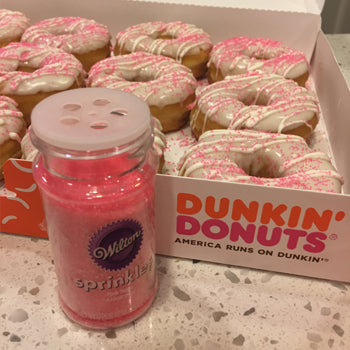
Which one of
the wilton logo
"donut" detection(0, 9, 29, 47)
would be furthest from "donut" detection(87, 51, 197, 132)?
the wilton logo

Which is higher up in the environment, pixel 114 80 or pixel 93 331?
pixel 114 80

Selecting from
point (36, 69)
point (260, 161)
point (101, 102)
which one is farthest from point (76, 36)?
point (101, 102)

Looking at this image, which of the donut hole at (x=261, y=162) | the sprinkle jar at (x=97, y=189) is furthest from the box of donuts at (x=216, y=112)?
the sprinkle jar at (x=97, y=189)

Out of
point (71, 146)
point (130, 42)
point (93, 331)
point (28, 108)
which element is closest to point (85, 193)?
point (71, 146)

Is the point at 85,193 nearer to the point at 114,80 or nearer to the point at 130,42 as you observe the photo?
the point at 114,80

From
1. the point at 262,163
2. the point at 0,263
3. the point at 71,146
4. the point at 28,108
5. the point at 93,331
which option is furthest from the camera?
the point at 28,108

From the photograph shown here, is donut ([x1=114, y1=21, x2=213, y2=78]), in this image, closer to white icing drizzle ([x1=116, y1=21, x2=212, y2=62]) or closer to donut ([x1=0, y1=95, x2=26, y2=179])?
white icing drizzle ([x1=116, y1=21, x2=212, y2=62])

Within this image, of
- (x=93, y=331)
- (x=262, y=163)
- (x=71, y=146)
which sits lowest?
(x=93, y=331)
